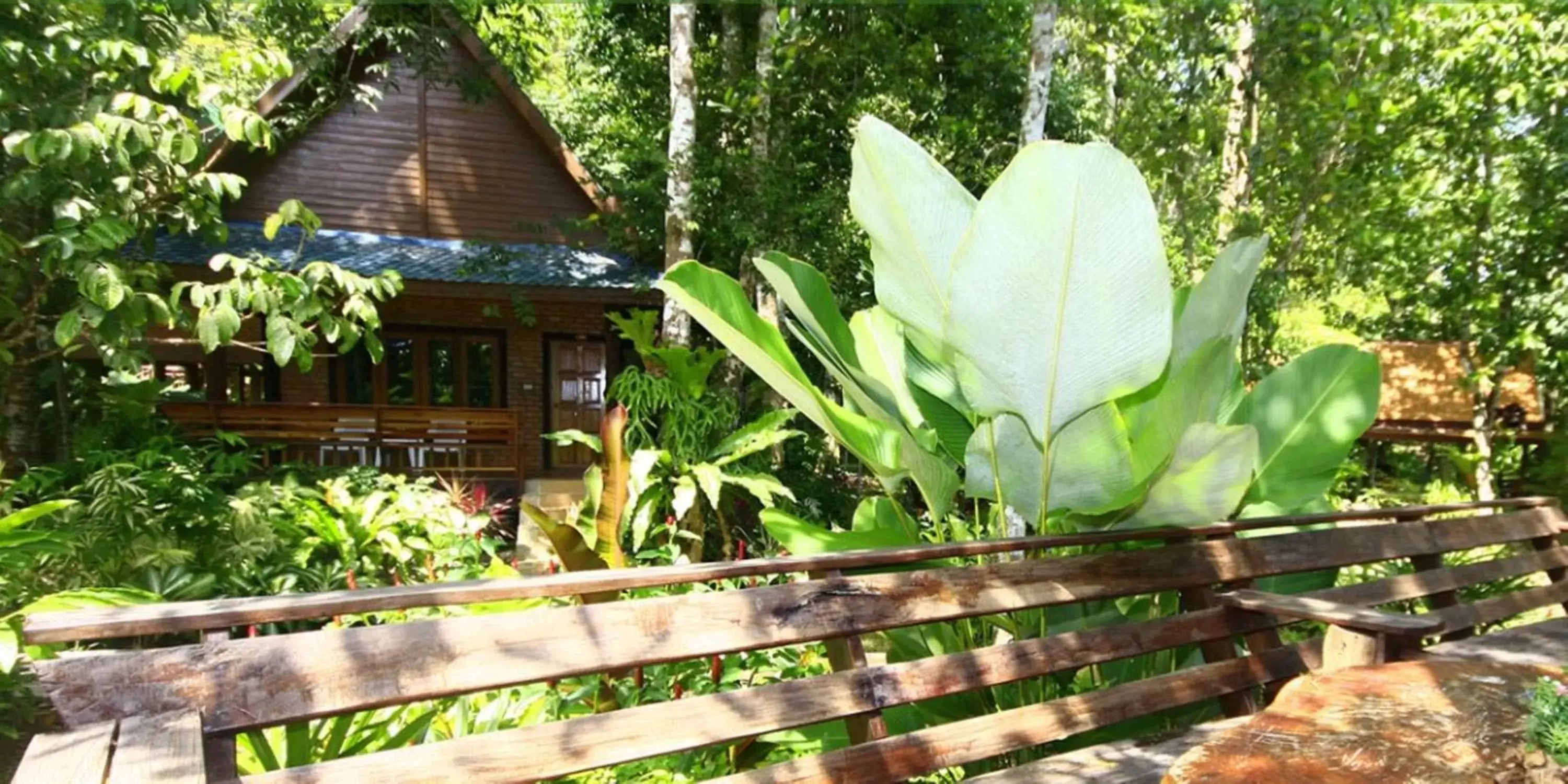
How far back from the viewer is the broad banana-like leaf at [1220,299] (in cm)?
275

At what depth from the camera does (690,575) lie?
206 cm

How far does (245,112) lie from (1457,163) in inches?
439

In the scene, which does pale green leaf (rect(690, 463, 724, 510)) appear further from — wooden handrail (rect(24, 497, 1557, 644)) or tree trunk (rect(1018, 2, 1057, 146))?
wooden handrail (rect(24, 497, 1557, 644))

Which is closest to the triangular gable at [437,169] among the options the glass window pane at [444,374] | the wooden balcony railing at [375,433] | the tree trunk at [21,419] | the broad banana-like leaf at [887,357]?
the glass window pane at [444,374]

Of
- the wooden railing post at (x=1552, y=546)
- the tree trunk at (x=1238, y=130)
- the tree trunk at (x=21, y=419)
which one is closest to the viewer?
the wooden railing post at (x=1552, y=546)

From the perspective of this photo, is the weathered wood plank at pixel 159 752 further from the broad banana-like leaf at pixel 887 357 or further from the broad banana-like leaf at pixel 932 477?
the broad banana-like leaf at pixel 887 357

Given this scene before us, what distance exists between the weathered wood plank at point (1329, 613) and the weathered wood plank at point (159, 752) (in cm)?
270

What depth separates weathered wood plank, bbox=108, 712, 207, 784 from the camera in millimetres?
1240

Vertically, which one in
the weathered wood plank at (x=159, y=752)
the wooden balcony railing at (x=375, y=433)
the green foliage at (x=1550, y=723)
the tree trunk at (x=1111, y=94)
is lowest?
the wooden balcony railing at (x=375, y=433)

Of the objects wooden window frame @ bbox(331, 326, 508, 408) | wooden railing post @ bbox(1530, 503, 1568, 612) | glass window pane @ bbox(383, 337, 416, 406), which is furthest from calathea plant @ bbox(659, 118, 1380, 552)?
glass window pane @ bbox(383, 337, 416, 406)

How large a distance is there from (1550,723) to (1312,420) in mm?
1661

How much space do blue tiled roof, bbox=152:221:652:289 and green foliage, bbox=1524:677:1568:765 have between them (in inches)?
340

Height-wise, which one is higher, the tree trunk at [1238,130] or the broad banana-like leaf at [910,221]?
the tree trunk at [1238,130]

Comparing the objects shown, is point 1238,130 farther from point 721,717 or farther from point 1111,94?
point 721,717
